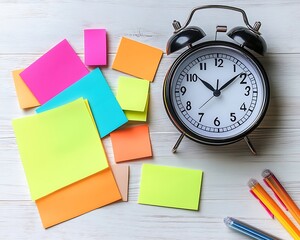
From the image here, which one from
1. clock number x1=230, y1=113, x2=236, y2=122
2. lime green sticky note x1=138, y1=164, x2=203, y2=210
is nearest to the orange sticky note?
lime green sticky note x1=138, y1=164, x2=203, y2=210

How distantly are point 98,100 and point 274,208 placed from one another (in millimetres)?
386

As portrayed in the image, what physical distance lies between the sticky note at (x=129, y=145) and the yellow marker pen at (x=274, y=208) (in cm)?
21

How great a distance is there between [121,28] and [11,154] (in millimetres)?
320

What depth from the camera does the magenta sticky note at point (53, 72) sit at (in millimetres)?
987

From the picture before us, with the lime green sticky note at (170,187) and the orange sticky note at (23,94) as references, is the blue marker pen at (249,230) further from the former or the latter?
the orange sticky note at (23,94)

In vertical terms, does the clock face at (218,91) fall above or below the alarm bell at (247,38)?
below

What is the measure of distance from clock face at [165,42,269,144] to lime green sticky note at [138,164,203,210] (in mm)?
96

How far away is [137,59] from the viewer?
1.00 m

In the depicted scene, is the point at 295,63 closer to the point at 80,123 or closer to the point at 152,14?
the point at 152,14

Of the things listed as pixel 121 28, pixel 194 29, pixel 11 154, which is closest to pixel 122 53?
pixel 121 28

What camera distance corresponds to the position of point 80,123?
3.21ft

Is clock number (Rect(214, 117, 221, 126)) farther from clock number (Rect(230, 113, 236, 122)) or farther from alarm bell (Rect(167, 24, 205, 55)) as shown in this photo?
alarm bell (Rect(167, 24, 205, 55))

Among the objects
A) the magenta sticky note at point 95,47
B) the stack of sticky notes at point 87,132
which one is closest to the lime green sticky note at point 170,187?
the stack of sticky notes at point 87,132

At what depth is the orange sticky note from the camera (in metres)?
0.99
